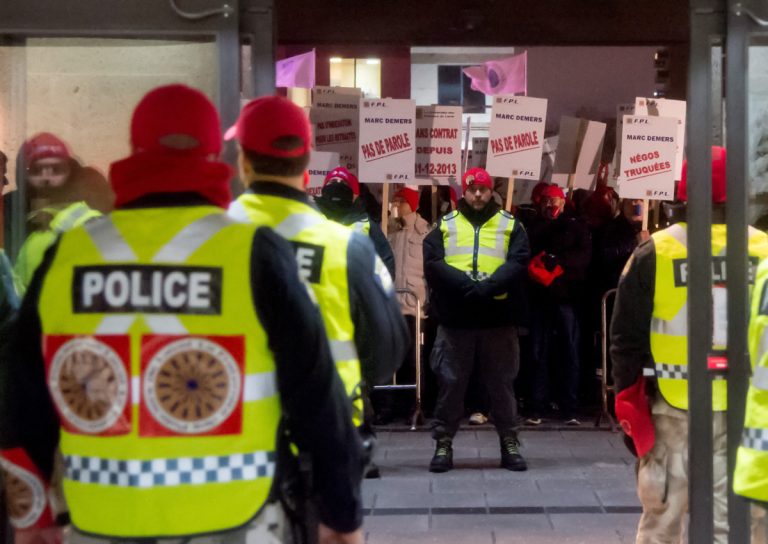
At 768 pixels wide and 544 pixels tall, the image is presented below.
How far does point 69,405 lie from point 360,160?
24.1 ft

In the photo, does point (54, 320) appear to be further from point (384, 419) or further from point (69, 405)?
point (384, 419)

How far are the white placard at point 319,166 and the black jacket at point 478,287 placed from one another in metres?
2.07

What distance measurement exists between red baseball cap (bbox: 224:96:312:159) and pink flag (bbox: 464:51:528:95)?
941cm

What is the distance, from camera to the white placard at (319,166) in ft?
35.4

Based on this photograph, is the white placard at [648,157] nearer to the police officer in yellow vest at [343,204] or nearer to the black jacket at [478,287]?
the black jacket at [478,287]

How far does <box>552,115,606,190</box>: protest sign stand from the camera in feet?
39.8

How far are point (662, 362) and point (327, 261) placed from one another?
2.21 metres

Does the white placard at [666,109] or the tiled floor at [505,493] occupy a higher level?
the white placard at [666,109]

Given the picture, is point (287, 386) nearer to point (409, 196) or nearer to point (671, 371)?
point (671, 371)

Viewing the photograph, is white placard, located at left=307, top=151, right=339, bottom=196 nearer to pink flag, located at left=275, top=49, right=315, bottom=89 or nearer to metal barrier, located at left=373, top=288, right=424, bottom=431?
metal barrier, located at left=373, top=288, right=424, bottom=431

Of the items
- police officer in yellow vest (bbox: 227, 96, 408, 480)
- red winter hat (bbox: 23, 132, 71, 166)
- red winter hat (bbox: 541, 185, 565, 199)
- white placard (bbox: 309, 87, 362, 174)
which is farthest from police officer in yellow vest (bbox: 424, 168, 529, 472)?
police officer in yellow vest (bbox: 227, 96, 408, 480)

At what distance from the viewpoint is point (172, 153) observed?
3.10 m

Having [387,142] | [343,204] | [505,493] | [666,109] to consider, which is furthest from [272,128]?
[666,109]

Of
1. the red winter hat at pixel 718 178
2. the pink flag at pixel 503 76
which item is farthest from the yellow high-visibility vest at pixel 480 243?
the pink flag at pixel 503 76
